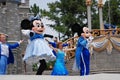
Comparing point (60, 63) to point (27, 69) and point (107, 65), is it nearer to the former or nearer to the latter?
point (107, 65)

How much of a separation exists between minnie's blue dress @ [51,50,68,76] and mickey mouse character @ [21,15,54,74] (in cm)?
47

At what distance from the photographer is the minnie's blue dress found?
9812 mm

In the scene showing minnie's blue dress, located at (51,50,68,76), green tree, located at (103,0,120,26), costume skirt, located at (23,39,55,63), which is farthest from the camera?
green tree, located at (103,0,120,26)

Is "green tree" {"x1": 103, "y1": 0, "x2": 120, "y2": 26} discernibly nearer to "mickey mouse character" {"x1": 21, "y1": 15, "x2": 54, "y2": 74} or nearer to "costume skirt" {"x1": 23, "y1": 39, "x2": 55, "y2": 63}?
"mickey mouse character" {"x1": 21, "y1": 15, "x2": 54, "y2": 74}

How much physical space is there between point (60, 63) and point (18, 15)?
12.9m

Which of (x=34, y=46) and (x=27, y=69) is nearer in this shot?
(x=34, y=46)

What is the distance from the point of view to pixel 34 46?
373 inches

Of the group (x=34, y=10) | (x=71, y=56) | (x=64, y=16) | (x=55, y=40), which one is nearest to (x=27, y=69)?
(x=71, y=56)

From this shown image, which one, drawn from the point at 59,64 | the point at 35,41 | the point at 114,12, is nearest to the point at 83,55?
the point at 59,64

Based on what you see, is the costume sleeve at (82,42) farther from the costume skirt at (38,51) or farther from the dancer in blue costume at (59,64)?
the costume skirt at (38,51)

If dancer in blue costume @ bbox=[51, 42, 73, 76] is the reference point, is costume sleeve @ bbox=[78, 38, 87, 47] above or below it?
above

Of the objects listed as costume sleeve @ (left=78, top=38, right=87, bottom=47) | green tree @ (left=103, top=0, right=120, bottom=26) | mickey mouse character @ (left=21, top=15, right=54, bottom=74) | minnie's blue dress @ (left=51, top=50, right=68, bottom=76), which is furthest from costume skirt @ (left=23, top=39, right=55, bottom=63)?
green tree @ (left=103, top=0, right=120, bottom=26)

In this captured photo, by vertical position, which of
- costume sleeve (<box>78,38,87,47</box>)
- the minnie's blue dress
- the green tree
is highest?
costume sleeve (<box>78,38,87,47</box>)

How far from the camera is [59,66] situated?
9.94 m
